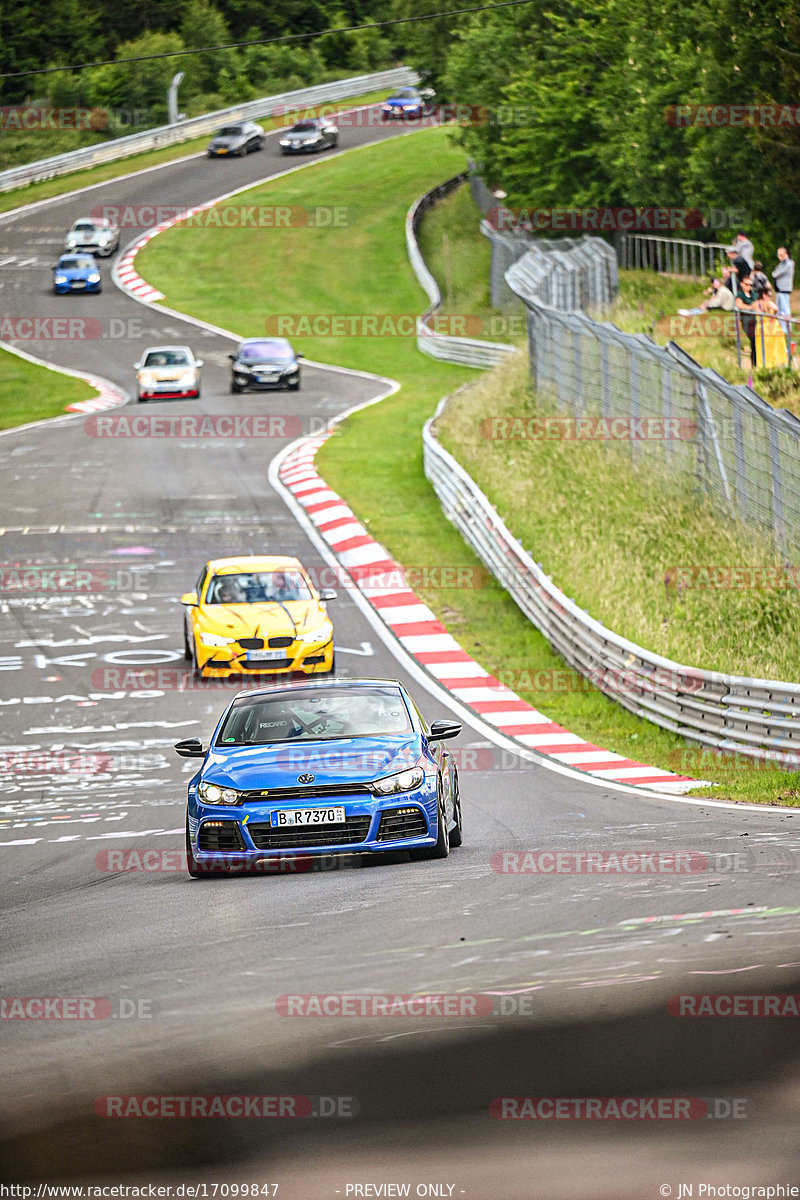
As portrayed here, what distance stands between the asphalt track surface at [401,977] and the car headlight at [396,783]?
491mm

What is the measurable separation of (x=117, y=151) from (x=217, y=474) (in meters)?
50.0

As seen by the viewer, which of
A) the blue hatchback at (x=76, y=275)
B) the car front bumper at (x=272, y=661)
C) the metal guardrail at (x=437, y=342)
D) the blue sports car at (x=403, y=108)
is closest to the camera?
the car front bumper at (x=272, y=661)

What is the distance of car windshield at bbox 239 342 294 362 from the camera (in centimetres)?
4141

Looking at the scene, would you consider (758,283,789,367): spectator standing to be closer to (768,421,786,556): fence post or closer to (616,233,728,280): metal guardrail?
(768,421,786,556): fence post

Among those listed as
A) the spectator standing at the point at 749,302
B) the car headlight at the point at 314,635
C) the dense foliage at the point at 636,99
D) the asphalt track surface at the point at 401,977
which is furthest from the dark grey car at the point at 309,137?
the asphalt track surface at the point at 401,977

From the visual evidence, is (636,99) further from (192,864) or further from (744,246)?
(192,864)

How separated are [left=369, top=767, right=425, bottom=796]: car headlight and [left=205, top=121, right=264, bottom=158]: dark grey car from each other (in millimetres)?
69588

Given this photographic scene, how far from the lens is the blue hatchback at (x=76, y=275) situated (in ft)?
184

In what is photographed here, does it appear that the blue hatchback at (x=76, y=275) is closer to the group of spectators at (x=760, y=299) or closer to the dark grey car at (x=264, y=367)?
the dark grey car at (x=264, y=367)

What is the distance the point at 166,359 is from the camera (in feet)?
134

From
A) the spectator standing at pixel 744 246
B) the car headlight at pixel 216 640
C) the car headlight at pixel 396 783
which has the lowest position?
the car headlight at pixel 216 640

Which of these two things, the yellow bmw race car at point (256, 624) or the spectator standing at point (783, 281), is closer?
the yellow bmw race car at point (256, 624)

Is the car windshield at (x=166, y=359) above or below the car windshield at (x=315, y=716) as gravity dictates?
below

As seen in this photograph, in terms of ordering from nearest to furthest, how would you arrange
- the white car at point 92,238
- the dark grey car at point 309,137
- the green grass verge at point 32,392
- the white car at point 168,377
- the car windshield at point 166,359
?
the white car at point 168,377, the car windshield at point 166,359, the green grass verge at point 32,392, the white car at point 92,238, the dark grey car at point 309,137
